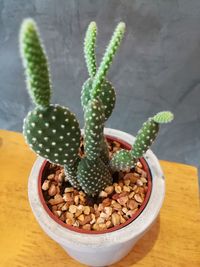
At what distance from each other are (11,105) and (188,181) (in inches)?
31.3

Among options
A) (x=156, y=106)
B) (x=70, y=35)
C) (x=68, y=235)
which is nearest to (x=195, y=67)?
(x=156, y=106)

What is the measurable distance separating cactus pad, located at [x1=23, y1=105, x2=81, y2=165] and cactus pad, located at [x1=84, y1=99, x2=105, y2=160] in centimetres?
2

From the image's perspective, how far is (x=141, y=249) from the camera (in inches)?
24.9

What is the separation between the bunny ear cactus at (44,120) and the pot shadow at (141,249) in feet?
0.72

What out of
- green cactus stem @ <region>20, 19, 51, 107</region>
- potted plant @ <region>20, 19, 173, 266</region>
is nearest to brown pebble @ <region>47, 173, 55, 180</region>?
potted plant @ <region>20, 19, 173, 266</region>

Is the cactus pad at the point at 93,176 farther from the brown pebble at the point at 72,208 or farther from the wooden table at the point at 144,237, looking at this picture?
the wooden table at the point at 144,237

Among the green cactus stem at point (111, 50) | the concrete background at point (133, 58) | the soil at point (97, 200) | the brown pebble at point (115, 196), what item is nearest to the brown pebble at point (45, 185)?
the soil at point (97, 200)

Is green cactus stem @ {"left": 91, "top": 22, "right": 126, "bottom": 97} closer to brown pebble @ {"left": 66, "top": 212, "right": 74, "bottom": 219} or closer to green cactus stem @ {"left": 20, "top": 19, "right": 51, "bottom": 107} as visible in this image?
green cactus stem @ {"left": 20, "top": 19, "right": 51, "bottom": 107}

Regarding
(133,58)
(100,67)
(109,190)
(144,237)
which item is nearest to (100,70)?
(100,67)

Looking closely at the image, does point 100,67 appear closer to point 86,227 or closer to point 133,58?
point 86,227

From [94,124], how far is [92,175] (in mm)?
110

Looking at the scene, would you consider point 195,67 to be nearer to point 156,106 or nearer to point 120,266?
point 156,106

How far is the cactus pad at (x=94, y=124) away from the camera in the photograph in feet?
1.45

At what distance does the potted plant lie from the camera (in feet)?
1.45
